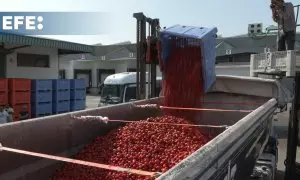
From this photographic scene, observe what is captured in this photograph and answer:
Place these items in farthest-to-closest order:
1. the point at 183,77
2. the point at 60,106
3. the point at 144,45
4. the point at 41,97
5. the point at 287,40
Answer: the point at 60,106, the point at 41,97, the point at 287,40, the point at 144,45, the point at 183,77

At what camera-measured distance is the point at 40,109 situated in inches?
591

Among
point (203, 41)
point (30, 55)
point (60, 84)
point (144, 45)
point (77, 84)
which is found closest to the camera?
point (203, 41)

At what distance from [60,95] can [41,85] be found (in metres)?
0.96

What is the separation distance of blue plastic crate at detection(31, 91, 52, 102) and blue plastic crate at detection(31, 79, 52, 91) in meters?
0.12

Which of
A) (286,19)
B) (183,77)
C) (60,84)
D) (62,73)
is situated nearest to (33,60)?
(60,84)

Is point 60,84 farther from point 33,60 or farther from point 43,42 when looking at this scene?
point 33,60

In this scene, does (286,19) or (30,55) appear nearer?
(286,19)

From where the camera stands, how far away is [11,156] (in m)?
3.46

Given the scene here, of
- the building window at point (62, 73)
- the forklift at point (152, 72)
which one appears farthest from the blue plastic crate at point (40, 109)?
the building window at point (62, 73)

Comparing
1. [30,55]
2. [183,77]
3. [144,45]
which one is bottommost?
[183,77]

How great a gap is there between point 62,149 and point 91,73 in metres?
37.8

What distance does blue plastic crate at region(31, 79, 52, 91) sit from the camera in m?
14.7

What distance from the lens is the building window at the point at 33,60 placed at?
19.2m

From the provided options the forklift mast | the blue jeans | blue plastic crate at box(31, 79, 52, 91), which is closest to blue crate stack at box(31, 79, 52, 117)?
blue plastic crate at box(31, 79, 52, 91)
